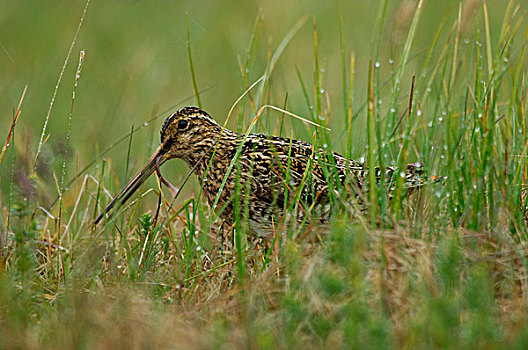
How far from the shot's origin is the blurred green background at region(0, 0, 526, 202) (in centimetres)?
765

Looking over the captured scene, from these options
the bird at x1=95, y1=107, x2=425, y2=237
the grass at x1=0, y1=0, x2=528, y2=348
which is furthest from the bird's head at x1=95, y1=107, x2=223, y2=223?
the grass at x1=0, y1=0, x2=528, y2=348

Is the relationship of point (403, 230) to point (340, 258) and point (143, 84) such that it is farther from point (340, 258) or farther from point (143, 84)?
point (143, 84)

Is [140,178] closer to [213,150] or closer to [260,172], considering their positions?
[213,150]

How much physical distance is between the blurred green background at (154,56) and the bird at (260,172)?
2014 millimetres

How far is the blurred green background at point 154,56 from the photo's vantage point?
7.65m

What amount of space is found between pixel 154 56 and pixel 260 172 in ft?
15.8

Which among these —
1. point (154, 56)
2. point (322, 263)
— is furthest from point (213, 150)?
point (154, 56)

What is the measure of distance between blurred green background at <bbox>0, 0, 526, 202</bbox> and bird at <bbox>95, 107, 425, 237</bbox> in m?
2.01

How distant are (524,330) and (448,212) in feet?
3.69

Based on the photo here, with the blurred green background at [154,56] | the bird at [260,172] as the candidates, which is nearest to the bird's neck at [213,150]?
the bird at [260,172]

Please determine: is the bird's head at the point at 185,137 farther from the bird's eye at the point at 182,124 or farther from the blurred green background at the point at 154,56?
the blurred green background at the point at 154,56

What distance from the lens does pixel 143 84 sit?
8.39 m

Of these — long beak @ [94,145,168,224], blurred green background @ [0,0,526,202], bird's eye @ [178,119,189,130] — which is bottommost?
long beak @ [94,145,168,224]

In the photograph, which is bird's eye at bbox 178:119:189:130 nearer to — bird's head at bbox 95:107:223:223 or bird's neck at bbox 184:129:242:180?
bird's head at bbox 95:107:223:223
